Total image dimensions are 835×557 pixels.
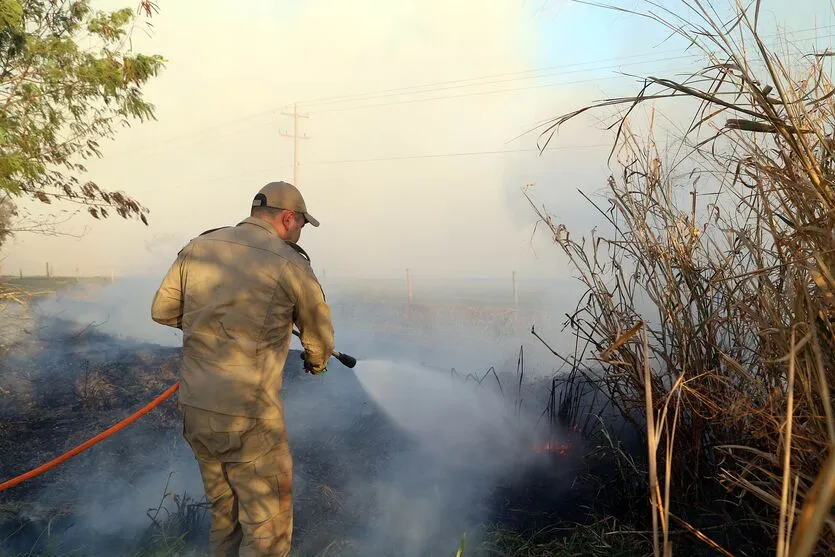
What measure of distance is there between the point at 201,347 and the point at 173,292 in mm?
371

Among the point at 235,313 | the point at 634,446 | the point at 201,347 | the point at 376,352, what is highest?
the point at 235,313

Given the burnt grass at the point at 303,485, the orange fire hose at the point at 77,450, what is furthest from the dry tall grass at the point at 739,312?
the orange fire hose at the point at 77,450

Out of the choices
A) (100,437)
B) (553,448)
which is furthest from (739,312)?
(100,437)

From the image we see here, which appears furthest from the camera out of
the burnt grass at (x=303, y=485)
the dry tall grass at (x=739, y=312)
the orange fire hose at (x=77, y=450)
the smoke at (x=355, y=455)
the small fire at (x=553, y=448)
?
the small fire at (x=553, y=448)

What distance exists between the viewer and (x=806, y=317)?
5.52 feet

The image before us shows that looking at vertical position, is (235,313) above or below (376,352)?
above

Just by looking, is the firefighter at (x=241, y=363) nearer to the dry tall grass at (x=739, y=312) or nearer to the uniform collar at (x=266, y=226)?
the uniform collar at (x=266, y=226)

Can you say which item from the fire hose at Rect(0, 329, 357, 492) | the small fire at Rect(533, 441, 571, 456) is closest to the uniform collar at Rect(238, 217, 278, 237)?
the fire hose at Rect(0, 329, 357, 492)

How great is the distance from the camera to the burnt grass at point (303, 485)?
345 cm

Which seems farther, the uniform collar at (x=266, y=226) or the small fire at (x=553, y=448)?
the small fire at (x=553, y=448)

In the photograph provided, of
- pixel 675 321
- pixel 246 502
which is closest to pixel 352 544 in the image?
Result: pixel 246 502

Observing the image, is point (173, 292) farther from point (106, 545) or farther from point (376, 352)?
point (376, 352)

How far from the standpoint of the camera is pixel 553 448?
4316 mm

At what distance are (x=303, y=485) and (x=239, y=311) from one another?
6.45 feet
